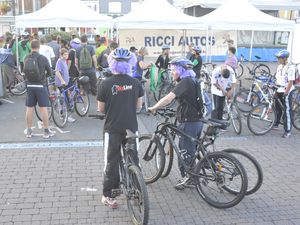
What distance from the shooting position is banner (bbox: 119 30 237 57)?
1374 centimetres

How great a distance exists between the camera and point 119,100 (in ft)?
13.2

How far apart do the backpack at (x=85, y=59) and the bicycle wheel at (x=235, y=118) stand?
3.81 m

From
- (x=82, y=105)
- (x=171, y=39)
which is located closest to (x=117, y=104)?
(x=82, y=105)

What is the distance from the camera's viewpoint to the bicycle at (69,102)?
26.5ft

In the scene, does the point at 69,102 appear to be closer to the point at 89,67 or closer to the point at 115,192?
the point at 89,67

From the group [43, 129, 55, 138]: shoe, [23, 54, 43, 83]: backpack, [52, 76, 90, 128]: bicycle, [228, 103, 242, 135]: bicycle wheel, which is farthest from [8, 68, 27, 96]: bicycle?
[228, 103, 242, 135]: bicycle wheel

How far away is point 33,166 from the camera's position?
5809mm

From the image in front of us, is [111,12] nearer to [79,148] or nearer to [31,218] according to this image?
[79,148]

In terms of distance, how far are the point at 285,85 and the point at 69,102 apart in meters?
4.63

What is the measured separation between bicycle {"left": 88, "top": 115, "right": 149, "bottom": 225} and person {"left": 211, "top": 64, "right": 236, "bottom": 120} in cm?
380

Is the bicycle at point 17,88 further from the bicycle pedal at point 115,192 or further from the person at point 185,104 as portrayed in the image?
the bicycle pedal at point 115,192

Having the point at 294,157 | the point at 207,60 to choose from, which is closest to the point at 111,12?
the point at 207,60

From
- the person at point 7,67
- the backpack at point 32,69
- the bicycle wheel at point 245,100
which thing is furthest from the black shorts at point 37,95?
the bicycle wheel at point 245,100

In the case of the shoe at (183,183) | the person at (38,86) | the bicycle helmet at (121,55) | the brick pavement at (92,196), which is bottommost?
the brick pavement at (92,196)
